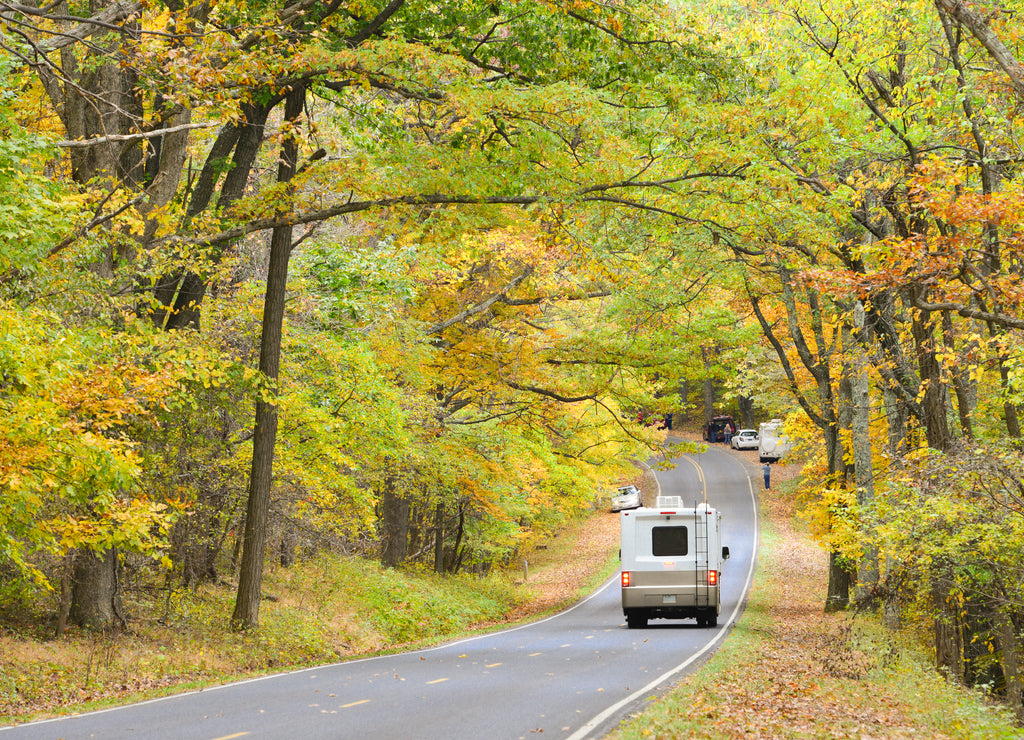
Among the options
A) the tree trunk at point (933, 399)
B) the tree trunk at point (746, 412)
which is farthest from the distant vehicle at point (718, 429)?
the tree trunk at point (933, 399)

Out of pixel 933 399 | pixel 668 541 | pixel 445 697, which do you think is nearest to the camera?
pixel 445 697

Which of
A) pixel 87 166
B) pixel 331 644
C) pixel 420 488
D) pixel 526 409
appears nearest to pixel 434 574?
pixel 420 488

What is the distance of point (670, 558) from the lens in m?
21.0

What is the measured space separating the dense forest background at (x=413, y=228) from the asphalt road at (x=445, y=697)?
2150mm

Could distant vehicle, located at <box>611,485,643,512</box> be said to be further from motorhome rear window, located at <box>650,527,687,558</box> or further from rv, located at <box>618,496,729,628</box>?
motorhome rear window, located at <box>650,527,687,558</box>

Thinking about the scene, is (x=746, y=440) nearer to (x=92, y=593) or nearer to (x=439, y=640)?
(x=439, y=640)

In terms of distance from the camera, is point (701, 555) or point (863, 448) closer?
point (701, 555)

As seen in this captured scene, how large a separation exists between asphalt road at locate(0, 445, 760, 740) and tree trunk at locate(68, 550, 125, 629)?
10.2 ft

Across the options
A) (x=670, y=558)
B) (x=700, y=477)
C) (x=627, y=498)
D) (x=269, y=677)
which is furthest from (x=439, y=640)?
(x=700, y=477)

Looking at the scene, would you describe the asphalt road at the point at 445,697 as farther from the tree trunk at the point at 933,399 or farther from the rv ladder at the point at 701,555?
the tree trunk at the point at 933,399

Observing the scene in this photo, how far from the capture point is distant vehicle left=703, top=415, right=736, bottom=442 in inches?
2886

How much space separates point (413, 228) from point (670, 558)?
10.3 m

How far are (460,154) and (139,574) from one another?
970 cm

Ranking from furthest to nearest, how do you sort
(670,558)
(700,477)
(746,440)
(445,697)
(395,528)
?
(746,440)
(700,477)
(395,528)
(670,558)
(445,697)
